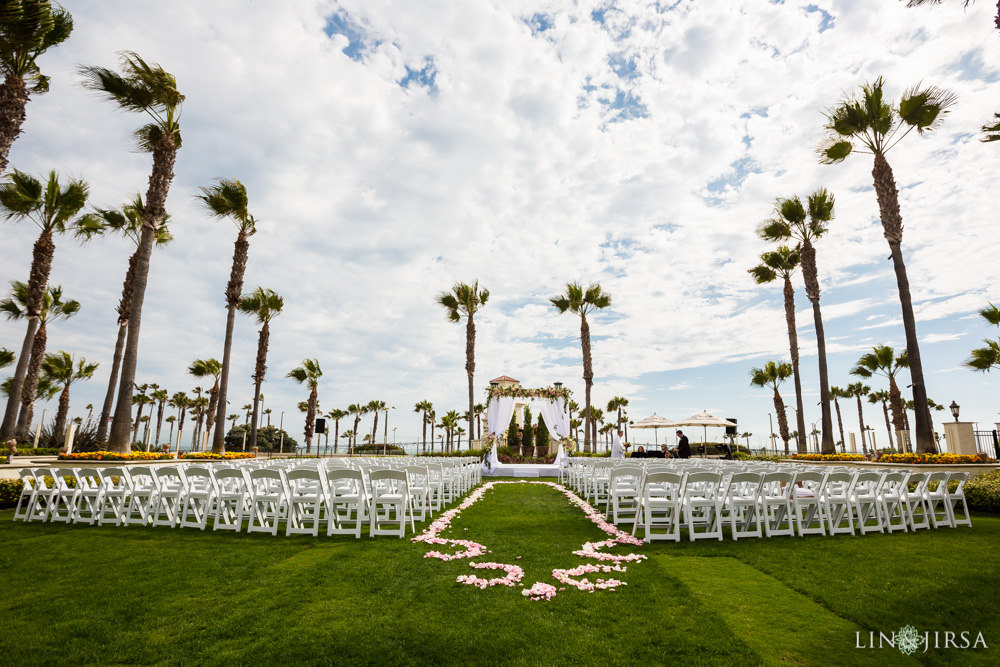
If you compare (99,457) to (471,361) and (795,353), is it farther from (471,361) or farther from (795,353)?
(795,353)

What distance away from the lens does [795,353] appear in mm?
20031

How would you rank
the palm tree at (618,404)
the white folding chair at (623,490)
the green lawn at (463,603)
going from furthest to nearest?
the palm tree at (618,404), the white folding chair at (623,490), the green lawn at (463,603)

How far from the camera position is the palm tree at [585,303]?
25266 millimetres

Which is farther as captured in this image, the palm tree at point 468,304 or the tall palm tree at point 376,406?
the tall palm tree at point 376,406

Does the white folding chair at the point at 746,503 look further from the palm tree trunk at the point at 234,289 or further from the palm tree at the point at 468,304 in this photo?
the palm tree at the point at 468,304

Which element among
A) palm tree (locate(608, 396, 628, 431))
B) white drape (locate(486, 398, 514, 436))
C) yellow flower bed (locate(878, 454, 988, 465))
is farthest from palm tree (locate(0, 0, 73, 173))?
palm tree (locate(608, 396, 628, 431))

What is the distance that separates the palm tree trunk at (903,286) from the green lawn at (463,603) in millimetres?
7693

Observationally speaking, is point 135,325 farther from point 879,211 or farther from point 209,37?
point 879,211

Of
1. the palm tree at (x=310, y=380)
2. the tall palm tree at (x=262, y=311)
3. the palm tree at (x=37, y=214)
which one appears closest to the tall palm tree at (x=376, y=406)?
the palm tree at (x=310, y=380)

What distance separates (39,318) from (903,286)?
28.7 meters

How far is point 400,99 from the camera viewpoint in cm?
982

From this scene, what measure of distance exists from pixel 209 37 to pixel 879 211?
16226 millimetres

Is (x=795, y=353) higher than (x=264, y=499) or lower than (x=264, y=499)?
higher

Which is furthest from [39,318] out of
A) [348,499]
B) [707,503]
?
[707,503]
